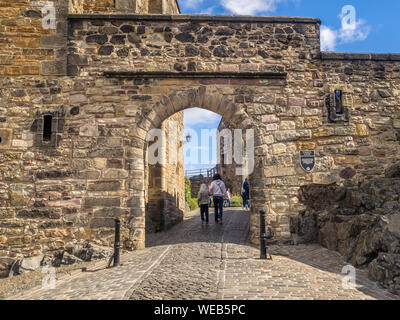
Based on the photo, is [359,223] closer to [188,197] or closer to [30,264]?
[30,264]

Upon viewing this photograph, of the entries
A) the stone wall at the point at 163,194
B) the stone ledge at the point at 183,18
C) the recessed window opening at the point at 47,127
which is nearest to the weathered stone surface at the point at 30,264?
the recessed window opening at the point at 47,127

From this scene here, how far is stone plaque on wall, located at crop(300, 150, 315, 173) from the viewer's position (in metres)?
6.84

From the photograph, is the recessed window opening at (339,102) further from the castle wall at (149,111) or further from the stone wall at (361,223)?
the stone wall at (361,223)

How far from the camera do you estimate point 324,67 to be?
7184mm

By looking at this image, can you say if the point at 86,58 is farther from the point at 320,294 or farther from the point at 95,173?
the point at 320,294

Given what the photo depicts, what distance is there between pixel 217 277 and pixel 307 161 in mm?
3516

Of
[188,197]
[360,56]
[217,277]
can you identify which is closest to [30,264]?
[217,277]

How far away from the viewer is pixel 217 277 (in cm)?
441

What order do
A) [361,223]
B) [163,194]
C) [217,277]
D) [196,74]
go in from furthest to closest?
[163,194] < [196,74] < [361,223] < [217,277]

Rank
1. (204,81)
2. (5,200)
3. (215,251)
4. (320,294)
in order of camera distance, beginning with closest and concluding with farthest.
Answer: (320,294), (215,251), (5,200), (204,81)

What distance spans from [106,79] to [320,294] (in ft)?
18.2

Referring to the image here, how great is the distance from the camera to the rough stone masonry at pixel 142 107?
6.53 metres

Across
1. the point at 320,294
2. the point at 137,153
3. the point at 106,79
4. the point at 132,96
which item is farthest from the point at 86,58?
the point at 320,294

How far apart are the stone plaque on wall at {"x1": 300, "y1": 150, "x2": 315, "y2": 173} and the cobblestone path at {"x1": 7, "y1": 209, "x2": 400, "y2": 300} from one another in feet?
5.16
